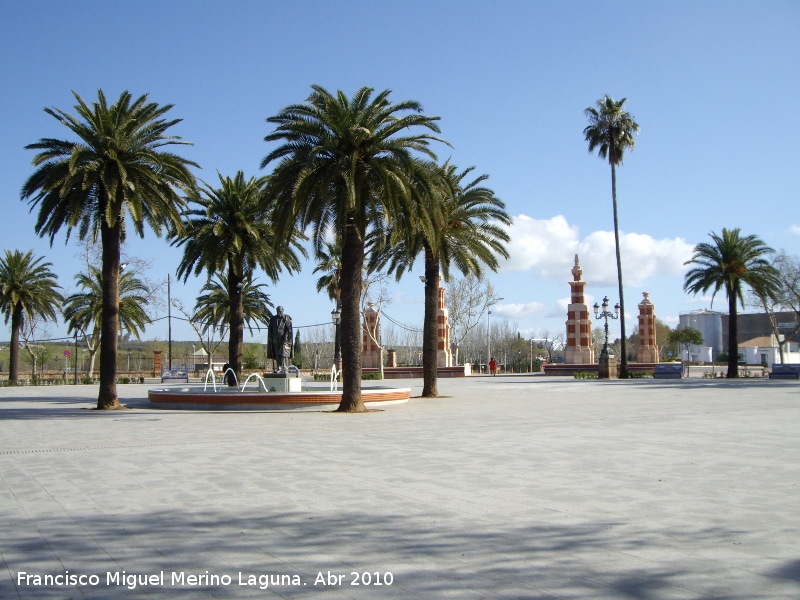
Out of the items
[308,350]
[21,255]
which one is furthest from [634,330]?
[21,255]

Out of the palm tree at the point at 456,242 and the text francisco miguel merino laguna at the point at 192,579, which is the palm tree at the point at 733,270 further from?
the text francisco miguel merino laguna at the point at 192,579

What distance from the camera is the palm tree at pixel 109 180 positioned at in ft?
73.6

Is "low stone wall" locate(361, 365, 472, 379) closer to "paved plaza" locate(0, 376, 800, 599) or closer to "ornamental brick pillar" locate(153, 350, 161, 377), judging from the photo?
"ornamental brick pillar" locate(153, 350, 161, 377)

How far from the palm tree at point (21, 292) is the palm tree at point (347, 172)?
3257 cm

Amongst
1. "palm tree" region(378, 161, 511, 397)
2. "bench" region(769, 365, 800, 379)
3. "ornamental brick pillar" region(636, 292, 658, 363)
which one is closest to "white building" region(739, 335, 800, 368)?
"ornamental brick pillar" region(636, 292, 658, 363)

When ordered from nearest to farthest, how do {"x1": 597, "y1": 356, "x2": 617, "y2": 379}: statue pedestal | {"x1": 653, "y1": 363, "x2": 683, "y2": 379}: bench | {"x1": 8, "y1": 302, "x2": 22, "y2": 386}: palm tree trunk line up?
1. {"x1": 653, "y1": 363, "x2": 683, "y2": 379}: bench
2. {"x1": 597, "y1": 356, "x2": 617, "y2": 379}: statue pedestal
3. {"x1": 8, "y1": 302, "x2": 22, "y2": 386}: palm tree trunk

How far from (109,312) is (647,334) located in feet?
169

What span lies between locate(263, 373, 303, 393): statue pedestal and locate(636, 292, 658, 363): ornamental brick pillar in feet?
148

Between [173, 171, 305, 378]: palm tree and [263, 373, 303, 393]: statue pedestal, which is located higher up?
[173, 171, 305, 378]: palm tree

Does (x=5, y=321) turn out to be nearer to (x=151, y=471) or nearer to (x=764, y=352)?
(x=151, y=471)

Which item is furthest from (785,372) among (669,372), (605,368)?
(605,368)

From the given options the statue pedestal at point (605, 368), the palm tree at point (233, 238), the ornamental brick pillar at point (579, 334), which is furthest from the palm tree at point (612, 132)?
the palm tree at point (233, 238)

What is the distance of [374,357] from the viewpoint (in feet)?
204

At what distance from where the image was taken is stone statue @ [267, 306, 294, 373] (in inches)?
1084
